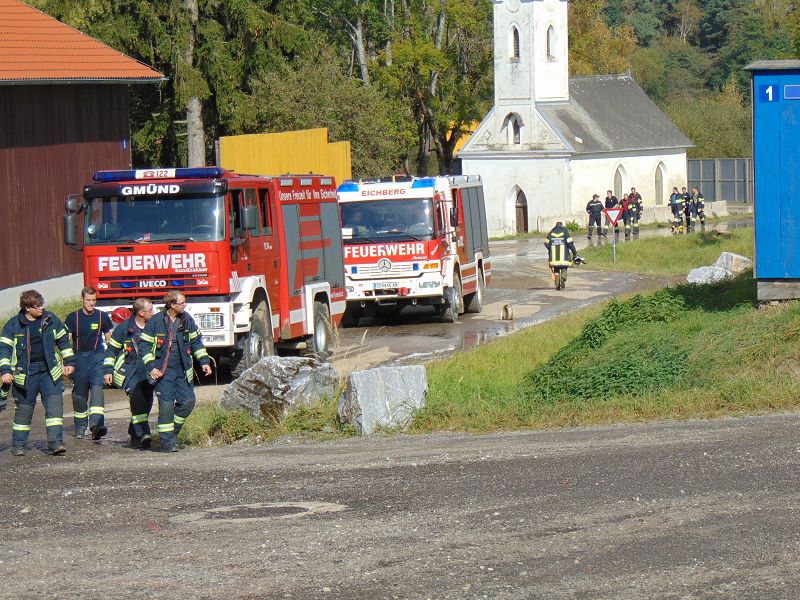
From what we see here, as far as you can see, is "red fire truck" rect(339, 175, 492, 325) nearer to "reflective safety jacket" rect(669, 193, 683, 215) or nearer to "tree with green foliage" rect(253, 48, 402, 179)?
"tree with green foliage" rect(253, 48, 402, 179)

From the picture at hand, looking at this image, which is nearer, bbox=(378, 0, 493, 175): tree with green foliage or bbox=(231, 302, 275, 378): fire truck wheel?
bbox=(231, 302, 275, 378): fire truck wheel

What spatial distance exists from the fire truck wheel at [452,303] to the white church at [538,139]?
38.2 metres

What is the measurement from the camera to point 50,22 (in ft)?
102

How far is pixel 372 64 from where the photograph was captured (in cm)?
7000

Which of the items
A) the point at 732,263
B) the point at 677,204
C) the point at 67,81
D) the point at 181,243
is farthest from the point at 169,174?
the point at 677,204

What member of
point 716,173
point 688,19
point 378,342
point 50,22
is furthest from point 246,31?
point 688,19

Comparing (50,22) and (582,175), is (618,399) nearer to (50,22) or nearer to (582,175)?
(50,22)

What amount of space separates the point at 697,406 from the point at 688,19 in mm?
129460

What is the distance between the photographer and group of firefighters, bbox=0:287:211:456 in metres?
12.7

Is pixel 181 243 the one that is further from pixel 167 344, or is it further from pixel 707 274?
pixel 707 274

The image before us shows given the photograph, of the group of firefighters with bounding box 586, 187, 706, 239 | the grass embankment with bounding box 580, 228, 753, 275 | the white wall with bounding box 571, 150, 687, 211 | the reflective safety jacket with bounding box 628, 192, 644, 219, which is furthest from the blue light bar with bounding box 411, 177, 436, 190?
the white wall with bounding box 571, 150, 687, 211

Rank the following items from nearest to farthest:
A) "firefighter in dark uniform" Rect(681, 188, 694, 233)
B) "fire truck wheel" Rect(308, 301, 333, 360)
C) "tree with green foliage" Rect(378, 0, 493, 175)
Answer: "fire truck wheel" Rect(308, 301, 333, 360), "firefighter in dark uniform" Rect(681, 188, 694, 233), "tree with green foliage" Rect(378, 0, 493, 175)

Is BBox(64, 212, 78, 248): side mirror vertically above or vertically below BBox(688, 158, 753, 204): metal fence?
below

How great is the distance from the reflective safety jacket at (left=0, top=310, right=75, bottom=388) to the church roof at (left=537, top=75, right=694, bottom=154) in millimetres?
54734
